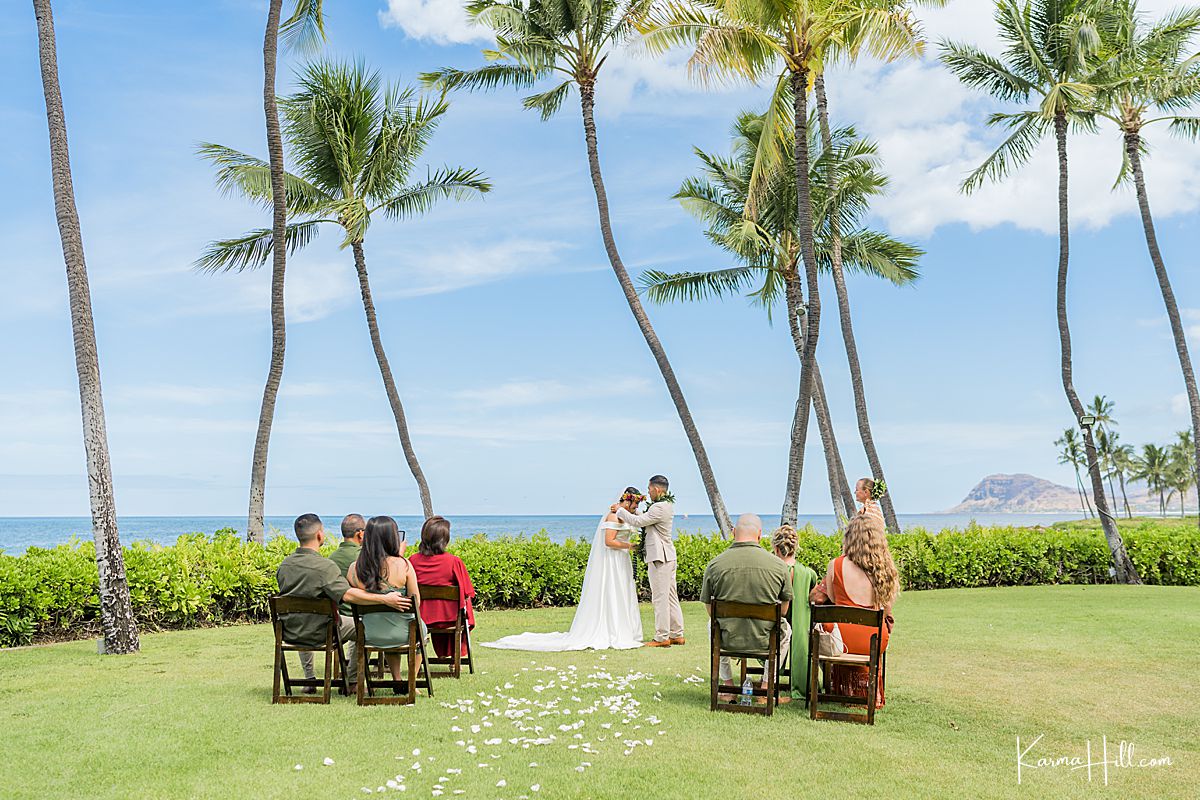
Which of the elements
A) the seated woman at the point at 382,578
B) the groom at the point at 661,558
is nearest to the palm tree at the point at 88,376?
the seated woman at the point at 382,578

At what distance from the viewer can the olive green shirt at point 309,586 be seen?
7391mm

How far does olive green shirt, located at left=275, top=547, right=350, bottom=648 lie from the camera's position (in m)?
7.39

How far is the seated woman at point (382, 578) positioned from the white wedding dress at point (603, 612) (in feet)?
10.9

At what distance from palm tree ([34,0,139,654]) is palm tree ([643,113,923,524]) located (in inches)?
493

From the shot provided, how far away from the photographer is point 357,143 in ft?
63.9

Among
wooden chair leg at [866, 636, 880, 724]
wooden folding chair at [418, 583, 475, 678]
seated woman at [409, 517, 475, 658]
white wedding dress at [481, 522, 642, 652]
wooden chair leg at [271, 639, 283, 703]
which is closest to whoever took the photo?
wooden chair leg at [866, 636, 880, 724]

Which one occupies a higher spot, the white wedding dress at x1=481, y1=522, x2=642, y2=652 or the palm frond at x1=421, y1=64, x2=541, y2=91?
the palm frond at x1=421, y1=64, x2=541, y2=91

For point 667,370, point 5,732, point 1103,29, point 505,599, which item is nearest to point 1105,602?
point 667,370

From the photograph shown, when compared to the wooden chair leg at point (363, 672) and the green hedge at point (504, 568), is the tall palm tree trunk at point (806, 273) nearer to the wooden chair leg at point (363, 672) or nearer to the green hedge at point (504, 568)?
the green hedge at point (504, 568)

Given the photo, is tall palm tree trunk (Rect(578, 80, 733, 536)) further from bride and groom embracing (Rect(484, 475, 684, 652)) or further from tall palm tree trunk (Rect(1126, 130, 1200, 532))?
tall palm tree trunk (Rect(1126, 130, 1200, 532))

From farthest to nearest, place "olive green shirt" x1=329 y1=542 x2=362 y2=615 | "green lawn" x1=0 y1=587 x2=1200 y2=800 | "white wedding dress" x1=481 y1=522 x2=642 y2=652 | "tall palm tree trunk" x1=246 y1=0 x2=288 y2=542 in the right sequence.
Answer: "tall palm tree trunk" x1=246 y1=0 x2=288 y2=542 < "white wedding dress" x1=481 y1=522 x2=642 y2=652 < "olive green shirt" x1=329 y1=542 x2=362 y2=615 < "green lawn" x1=0 y1=587 x2=1200 y2=800

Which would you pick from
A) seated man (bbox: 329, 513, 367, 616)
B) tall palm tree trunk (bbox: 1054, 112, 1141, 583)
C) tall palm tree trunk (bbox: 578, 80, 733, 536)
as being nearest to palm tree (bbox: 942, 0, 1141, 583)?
tall palm tree trunk (bbox: 1054, 112, 1141, 583)

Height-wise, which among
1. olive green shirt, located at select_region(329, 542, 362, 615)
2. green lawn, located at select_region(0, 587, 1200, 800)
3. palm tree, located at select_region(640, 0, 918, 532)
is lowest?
green lawn, located at select_region(0, 587, 1200, 800)

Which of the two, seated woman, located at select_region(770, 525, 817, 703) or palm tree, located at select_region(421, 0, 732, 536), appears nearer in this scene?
seated woman, located at select_region(770, 525, 817, 703)
